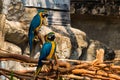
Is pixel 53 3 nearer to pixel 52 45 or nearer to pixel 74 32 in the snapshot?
pixel 74 32

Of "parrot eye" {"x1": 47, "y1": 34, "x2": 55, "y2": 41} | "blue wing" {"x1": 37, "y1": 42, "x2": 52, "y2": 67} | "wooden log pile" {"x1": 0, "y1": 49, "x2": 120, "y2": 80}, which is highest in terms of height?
"parrot eye" {"x1": 47, "y1": 34, "x2": 55, "y2": 41}

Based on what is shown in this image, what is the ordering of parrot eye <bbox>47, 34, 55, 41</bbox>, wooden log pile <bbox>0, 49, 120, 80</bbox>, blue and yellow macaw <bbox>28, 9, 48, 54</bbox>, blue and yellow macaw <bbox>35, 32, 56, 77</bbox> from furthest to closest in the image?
1. blue and yellow macaw <bbox>28, 9, 48, 54</bbox>
2. parrot eye <bbox>47, 34, 55, 41</bbox>
3. blue and yellow macaw <bbox>35, 32, 56, 77</bbox>
4. wooden log pile <bbox>0, 49, 120, 80</bbox>

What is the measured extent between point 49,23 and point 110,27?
4.31 ft

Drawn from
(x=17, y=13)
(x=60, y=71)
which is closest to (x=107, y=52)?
(x=17, y=13)

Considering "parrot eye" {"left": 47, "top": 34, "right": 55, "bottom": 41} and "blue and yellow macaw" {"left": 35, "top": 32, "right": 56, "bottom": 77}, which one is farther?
"parrot eye" {"left": 47, "top": 34, "right": 55, "bottom": 41}

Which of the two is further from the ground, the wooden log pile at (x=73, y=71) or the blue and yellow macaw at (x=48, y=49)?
the blue and yellow macaw at (x=48, y=49)

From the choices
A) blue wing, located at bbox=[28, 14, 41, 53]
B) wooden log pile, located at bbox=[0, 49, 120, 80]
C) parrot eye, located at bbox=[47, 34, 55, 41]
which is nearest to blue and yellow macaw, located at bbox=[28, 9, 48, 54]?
blue wing, located at bbox=[28, 14, 41, 53]

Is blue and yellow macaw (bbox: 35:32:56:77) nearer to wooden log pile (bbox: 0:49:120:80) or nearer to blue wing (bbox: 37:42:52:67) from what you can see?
blue wing (bbox: 37:42:52:67)

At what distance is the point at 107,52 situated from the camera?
23.9 feet

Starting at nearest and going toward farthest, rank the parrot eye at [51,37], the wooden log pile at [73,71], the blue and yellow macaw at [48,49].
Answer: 1. the wooden log pile at [73,71]
2. the blue and yellow macaw at [48,49]
3. the parrot eye at [51,37]

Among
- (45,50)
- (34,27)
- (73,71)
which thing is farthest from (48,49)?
(34,27)

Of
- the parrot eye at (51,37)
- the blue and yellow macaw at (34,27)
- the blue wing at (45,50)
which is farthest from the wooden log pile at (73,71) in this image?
the blue and yellow macaw at (34,27)

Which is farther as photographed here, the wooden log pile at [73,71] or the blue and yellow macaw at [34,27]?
the blue and yellow macaw at [34,27]

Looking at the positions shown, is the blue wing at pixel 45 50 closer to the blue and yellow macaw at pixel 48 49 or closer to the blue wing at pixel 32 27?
the blue and yellow macaw at pixel 48 49
